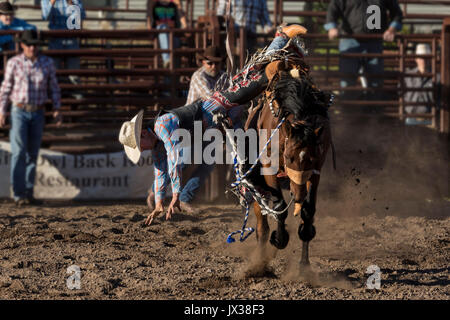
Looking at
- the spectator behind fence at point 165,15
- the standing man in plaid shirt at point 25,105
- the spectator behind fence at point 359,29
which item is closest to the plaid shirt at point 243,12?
the spectator behind fence at point 359,29

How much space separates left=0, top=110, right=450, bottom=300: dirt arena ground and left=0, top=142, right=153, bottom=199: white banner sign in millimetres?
255

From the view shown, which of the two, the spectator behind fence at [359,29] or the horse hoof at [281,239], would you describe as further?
the spectator behind fence at [359,29]

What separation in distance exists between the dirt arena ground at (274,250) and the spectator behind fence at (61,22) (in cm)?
180

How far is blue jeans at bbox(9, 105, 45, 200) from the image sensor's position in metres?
8.32

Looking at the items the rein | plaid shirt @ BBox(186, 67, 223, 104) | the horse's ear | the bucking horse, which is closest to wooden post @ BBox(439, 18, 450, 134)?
plaid shirt @ BBox(186, 67, 223, 104)

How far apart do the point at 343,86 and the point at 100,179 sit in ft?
10.5

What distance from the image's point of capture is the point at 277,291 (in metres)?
4.55

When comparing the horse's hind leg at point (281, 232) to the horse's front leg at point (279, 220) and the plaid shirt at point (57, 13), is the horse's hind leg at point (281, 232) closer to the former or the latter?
the horse's front leg at point (279, 220)

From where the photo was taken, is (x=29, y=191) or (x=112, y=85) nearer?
(x=29, y=191)

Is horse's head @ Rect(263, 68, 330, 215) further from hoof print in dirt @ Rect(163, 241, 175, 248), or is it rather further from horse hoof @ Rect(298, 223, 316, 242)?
hoof print in dirt @ Rect(163, 241, 175, 248)

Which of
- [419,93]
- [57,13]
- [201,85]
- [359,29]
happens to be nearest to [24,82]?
[57,13]

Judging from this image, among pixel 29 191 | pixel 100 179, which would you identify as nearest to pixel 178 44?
pixel 100 179

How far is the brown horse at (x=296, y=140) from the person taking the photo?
14.8 ft
